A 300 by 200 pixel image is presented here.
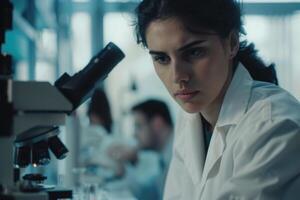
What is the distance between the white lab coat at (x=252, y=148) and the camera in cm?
107

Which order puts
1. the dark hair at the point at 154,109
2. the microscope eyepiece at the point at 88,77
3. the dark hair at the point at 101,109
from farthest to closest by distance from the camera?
the dark hair at the point at 154,109, the dark hair at the point at 101,109, the microscope eyepiece at the point at 88,77

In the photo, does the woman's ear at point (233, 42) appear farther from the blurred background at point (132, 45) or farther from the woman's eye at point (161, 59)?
the blurred background at point (132, 45)

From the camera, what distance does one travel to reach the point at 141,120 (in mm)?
3604

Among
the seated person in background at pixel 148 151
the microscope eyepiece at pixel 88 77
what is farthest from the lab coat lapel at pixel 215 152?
the seated person in background at pixel 148 151

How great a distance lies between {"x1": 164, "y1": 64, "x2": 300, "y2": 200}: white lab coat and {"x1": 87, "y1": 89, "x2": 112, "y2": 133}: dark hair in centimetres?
198

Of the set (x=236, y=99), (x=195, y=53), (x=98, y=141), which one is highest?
(x=195, y=53)

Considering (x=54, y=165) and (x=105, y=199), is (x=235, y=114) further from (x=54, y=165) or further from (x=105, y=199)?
(x=54, y=165)

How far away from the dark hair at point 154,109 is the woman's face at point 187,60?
2284 mm

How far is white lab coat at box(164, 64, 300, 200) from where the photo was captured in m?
1.07

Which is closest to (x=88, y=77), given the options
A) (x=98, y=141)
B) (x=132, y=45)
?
(x=98, y=141)

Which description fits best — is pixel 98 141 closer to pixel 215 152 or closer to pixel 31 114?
pixel 215 152

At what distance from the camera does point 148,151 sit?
3574mm

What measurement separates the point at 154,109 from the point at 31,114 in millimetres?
2655

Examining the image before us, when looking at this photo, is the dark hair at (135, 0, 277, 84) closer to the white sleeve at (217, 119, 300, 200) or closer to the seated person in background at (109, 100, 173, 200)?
the white sleeve at (217, 119, 300, 200)
